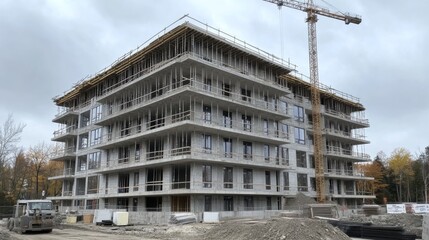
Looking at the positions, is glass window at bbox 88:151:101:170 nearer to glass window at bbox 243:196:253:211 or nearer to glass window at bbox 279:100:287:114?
glass window at bbox 243:196:253:211

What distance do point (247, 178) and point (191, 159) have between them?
8.69 m

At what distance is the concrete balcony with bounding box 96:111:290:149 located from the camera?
33969mm

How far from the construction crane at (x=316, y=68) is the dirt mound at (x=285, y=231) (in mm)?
30039

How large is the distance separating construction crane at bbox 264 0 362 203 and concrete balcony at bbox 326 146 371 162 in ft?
9.74

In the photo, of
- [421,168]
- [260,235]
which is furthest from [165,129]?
[421,168]

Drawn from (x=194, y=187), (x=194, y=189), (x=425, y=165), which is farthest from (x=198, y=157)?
(x=425, y=165)

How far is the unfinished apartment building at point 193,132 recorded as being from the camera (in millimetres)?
34875

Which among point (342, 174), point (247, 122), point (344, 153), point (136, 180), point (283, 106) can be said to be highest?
point (283, 106)

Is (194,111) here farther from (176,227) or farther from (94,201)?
(94,201)

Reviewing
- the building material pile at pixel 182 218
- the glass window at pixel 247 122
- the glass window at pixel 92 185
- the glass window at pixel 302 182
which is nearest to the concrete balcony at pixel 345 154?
the glass window at pixel 302 182

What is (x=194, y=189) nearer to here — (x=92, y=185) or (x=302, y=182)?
(x=92, y=185)

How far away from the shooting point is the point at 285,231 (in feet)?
63.9

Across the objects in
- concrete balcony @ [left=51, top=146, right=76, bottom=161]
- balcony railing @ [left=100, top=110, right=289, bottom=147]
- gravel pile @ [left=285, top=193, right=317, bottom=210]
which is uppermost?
balcony railing @ [left=100, top=110, right=289, bottom=147]

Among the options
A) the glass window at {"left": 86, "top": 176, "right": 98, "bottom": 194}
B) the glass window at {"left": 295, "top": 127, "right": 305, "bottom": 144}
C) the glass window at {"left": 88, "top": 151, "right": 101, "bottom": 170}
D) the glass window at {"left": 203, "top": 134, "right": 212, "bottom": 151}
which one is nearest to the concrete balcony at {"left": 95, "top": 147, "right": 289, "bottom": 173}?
the glass window at {"left": 203, "top": 134, "right": 212, "bottom": 151}
